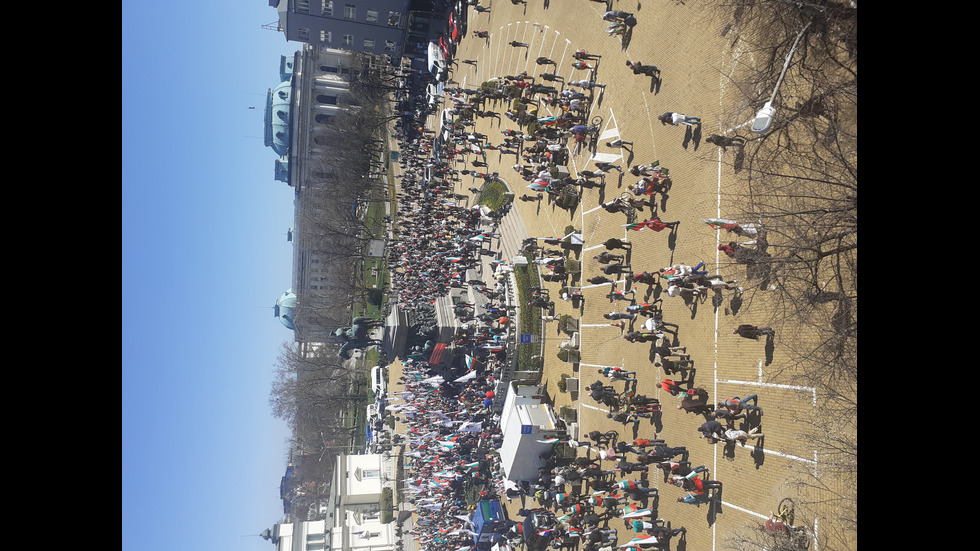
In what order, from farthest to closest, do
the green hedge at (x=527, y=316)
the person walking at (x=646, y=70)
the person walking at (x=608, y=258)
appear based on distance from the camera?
the green hedge at (x=527, y=316) → the person walking at (x=608, y=258) → the person walking at (x=646, y=70)

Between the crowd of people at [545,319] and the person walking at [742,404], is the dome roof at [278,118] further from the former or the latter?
the person walking at [742,404]

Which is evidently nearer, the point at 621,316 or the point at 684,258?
the point at 684,258

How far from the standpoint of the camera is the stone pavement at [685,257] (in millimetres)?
17766

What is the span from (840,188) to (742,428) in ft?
25.7

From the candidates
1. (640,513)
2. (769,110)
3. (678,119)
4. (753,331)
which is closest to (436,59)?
(678,119)

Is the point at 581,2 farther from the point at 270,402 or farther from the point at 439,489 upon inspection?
the point at 270,402

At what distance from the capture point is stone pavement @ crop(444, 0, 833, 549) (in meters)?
17.8

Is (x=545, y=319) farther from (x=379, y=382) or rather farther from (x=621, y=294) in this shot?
(x=379, y=382)

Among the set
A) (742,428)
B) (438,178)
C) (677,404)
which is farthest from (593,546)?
(438,178)

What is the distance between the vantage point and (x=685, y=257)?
21422mm

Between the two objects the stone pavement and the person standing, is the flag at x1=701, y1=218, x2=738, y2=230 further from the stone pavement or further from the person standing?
the person standing

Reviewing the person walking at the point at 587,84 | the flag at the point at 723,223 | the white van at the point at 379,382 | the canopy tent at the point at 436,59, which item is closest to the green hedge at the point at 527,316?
the person walking at the point at 587,84
